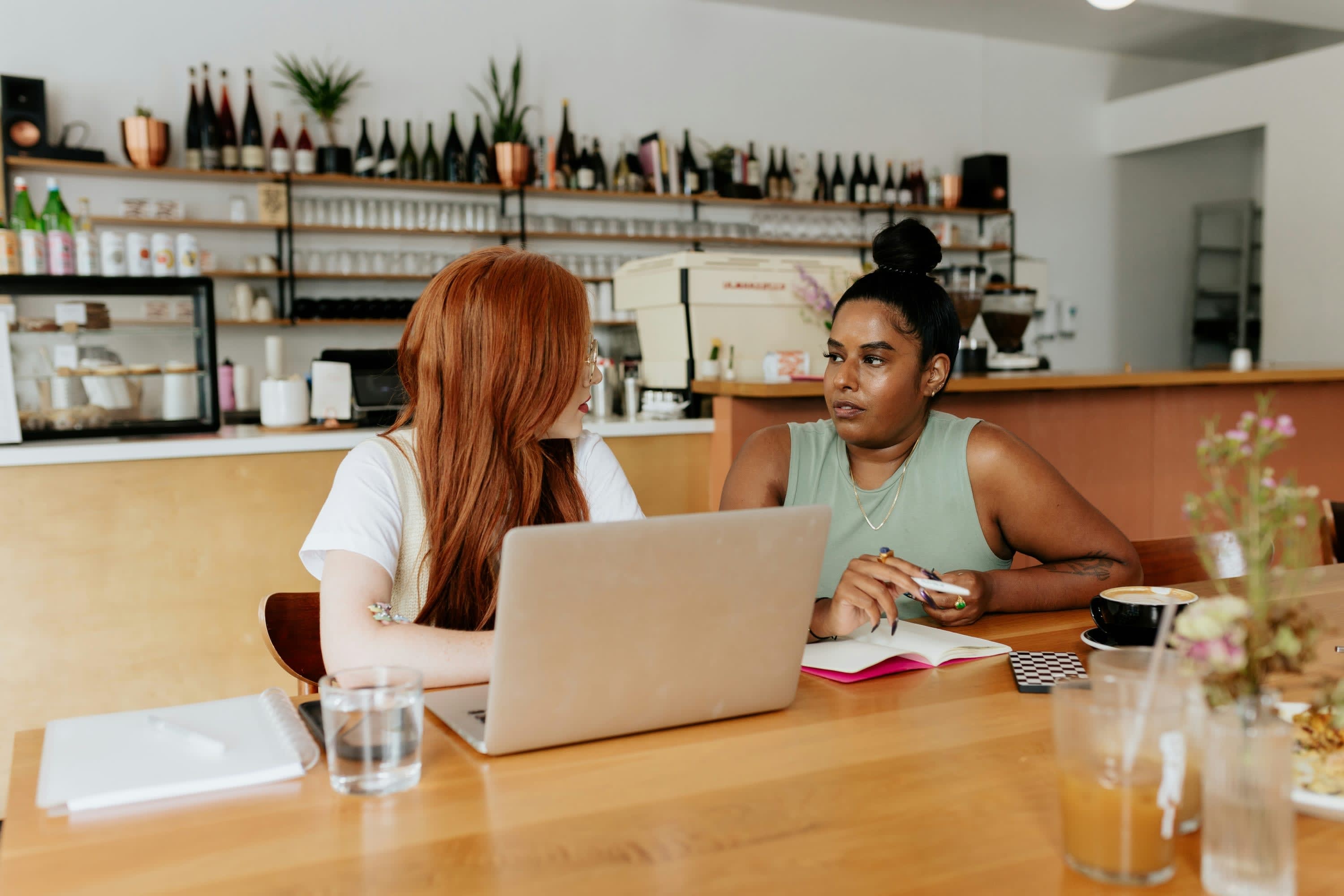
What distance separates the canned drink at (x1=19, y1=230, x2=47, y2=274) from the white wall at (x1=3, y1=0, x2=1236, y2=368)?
78.6 inches

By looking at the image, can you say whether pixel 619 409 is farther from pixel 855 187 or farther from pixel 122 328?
pixel 855 187

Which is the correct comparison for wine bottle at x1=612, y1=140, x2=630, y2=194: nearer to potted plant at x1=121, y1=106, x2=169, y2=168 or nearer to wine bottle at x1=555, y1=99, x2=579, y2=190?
wine bottle at x1=555, y1=99, x2=579, y2=190

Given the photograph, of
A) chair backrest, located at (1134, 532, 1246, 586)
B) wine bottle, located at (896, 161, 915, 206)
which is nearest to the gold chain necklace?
chair backrest, located at (1134, 532, 1246, 586)

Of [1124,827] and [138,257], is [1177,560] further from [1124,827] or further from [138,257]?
[138,257]

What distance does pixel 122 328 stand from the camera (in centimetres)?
273

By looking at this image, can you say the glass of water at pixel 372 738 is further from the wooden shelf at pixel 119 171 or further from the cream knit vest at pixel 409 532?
the wooden shelf at pixel 119 171

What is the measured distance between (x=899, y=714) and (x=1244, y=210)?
7.44 m

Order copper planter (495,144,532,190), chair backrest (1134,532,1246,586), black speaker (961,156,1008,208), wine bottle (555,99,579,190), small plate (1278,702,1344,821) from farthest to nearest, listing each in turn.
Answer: black speaker (961,156,1008,208) < wine bottle (555,99,579,190) < copper planter (495,144,532,190) < chair backrest (1134,532,1246,586) < small plate (1278,702,1344,821)

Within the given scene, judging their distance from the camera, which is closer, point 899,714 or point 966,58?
point 899,714

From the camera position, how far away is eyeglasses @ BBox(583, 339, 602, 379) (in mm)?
1407

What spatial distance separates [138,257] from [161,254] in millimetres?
321

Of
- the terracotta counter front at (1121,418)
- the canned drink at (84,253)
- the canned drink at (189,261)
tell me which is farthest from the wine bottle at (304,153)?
the terracotta counter front at (1121,418)

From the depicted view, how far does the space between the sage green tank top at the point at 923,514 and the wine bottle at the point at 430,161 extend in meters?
4.12

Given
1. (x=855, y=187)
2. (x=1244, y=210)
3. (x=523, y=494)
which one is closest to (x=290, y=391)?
(x=523, y=494)
